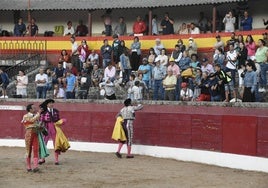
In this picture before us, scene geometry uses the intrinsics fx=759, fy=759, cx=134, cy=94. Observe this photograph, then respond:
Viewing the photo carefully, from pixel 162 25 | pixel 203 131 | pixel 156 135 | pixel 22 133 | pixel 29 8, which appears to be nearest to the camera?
pixel 203 131

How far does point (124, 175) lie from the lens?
1591 cm

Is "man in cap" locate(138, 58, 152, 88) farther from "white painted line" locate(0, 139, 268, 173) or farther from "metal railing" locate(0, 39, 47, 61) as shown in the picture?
"metal railing" locate(0, 39, 47, 61)

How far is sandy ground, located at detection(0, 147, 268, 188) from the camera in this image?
47.9 ft

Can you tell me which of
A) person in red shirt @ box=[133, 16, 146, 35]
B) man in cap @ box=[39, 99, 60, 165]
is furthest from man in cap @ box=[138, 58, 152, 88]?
person in red shirt @ box=[133, 16, 146, 35]

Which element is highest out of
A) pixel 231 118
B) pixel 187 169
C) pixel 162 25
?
pixel 162 25

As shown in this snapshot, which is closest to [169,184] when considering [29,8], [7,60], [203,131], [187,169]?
[187,169]

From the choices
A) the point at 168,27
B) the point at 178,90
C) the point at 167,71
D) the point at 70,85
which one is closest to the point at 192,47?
the point at 167,71

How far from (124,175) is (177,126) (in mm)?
3639

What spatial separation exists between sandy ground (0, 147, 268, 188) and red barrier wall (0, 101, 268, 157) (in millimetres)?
619

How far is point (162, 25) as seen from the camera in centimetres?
2673

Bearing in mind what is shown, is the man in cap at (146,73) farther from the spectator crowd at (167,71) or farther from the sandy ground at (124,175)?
the sandy ground at (124,175)

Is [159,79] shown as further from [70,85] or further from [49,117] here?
[49,117]

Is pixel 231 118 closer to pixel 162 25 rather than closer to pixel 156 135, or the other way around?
pixel 156 135

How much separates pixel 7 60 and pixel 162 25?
20.2 ft
